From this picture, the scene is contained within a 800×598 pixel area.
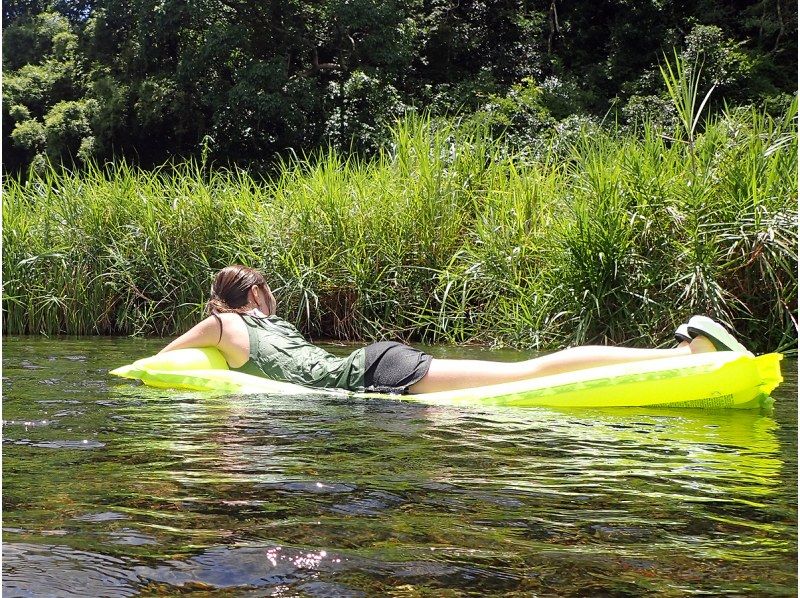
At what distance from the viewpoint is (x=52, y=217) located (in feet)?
30.1

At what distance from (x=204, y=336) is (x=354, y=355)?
810 mm

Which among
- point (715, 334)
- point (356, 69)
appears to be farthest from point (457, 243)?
point (356, 69)

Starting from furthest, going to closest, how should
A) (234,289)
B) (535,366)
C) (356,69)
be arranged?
(356,69)
(234,289)
(535,366)

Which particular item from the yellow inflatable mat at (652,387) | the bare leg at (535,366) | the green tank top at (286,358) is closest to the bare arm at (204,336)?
the green tank top at (286,358)

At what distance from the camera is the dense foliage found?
673 inches

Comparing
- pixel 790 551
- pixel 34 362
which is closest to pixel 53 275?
pixel 34 362

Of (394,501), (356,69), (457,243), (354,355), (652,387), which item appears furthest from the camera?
(356,69)

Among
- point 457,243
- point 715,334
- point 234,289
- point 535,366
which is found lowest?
point 535,366

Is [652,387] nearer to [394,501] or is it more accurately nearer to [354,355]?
[354,355]

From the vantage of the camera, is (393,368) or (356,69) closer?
(393,368)

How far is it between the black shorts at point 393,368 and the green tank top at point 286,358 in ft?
0.37

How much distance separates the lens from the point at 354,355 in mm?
4957

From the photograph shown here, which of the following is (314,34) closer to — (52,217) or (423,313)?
(52,217)

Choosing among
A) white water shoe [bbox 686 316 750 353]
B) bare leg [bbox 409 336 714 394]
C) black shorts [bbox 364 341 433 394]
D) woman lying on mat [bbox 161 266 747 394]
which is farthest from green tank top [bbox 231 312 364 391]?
white water shoe [bbox 686 316 750 353]
